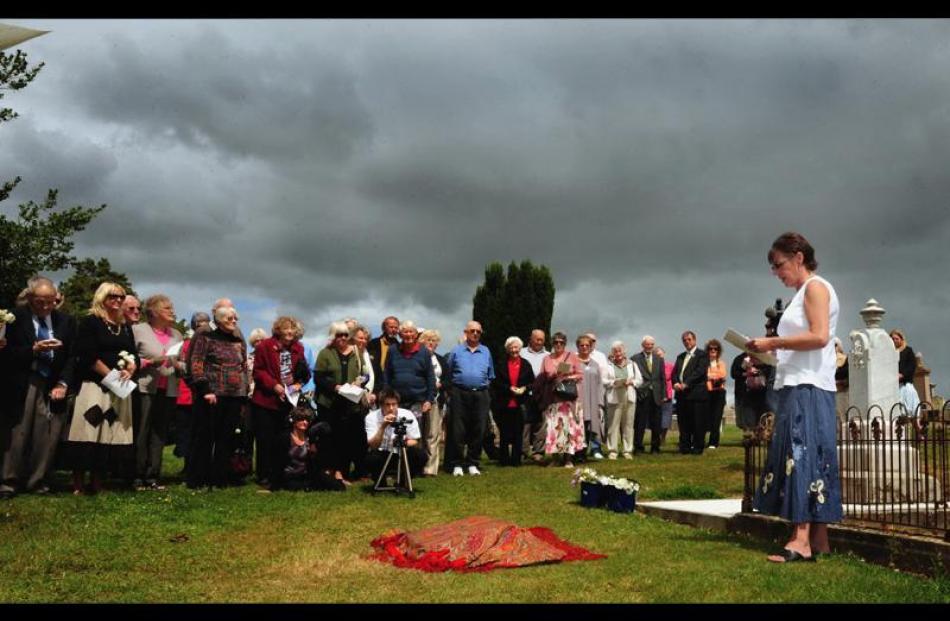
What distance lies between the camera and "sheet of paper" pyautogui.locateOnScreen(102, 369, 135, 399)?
10297mm

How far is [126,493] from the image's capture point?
34.6 feet

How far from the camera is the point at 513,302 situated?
4294 centimetres

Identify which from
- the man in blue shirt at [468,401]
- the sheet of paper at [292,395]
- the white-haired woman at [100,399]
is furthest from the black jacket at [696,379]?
the white-haired woman at [100,399]

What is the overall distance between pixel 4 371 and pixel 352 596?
20.1ft

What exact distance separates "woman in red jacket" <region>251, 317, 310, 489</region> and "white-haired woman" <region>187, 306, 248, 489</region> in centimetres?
26

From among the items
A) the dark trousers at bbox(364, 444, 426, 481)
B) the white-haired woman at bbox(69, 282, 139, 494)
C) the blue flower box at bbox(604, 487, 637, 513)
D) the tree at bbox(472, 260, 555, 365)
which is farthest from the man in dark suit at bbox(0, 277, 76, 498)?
the tree at bbox(472, 260, 555, 365)

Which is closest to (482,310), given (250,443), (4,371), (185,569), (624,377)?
(624,377)

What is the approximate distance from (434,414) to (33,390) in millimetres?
5443

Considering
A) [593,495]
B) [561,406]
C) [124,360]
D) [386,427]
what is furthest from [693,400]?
[124,360]

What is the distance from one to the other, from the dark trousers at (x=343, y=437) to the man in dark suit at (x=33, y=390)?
3134 millimetres

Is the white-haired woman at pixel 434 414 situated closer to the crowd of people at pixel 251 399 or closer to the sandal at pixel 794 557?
the crowd of people at pixel 251 399

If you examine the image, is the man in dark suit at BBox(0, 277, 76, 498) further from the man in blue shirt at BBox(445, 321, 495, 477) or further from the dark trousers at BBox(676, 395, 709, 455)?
the dark trousers at BBox(676, 395, 709, 455)

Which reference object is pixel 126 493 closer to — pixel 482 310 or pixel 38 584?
pixel 38 584

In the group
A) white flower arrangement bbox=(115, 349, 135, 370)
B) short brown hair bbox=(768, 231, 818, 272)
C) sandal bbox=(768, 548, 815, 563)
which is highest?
short brown hair bbox=(768, 231, 818, 272)
